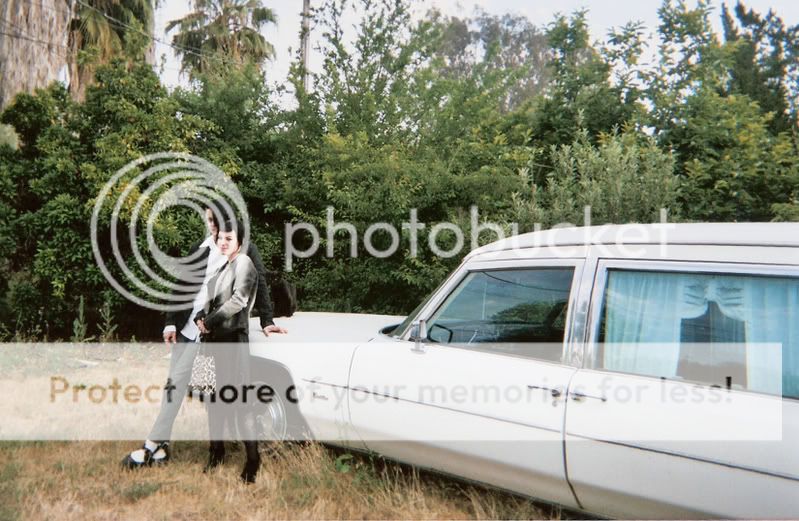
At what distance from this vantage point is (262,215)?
10.1 metres

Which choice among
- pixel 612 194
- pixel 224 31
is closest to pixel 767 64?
pixel 612 194

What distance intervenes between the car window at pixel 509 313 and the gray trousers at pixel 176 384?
5.55 ft

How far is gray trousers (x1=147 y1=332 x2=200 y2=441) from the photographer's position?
4.23 meters

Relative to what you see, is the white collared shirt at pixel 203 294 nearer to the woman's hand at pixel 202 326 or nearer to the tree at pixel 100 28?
the woman's hand at pixel 202 326

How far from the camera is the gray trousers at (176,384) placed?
423 cm

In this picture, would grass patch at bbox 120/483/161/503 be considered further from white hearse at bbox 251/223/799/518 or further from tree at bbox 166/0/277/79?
tree at bbox 166/0/277/79

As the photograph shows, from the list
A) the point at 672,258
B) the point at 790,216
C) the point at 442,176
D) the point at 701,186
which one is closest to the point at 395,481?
the point at 672,258

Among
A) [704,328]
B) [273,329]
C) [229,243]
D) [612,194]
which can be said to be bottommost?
[273,329]

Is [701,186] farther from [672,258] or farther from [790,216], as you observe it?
[672,258]

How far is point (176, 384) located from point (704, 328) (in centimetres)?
324

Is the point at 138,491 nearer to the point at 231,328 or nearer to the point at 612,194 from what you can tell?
the point at 231,328

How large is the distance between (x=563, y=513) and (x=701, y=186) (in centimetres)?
641

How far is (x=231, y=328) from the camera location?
3996 millimetres

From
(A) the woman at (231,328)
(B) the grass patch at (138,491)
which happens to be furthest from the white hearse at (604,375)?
(B) the grass patch at (138,491)
